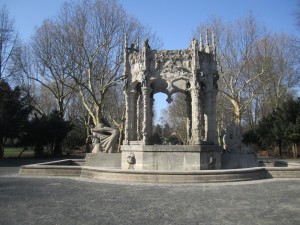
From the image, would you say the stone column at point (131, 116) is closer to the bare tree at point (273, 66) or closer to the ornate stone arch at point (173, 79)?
the ornate stone arch at point (173, 79)

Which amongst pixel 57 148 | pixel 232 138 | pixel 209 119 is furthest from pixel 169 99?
pixel 57 148

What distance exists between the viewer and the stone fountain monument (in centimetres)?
1276

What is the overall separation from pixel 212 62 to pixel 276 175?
6.01 meters

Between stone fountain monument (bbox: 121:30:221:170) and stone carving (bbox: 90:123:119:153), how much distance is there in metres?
1.54

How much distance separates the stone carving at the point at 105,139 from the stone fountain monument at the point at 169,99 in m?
1.54

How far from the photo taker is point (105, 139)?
53.2 feet

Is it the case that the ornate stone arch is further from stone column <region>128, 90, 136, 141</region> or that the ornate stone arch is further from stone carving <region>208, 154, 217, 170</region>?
stone carving <region>208, 154, 217, 170</region>

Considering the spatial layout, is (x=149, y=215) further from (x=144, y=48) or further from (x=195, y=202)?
(x=144, y=48)

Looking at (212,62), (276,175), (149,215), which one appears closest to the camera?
(149,215)

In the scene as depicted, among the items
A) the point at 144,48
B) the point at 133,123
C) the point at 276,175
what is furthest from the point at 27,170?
the point at 276,175

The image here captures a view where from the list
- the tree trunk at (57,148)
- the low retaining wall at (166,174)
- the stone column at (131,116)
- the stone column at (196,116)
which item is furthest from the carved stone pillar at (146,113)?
the tree trunk at (57,148)

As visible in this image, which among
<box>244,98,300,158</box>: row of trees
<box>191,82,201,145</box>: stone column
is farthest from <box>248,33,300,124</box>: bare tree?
<box>191,82,201,145</box>: stone column

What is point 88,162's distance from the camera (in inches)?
605

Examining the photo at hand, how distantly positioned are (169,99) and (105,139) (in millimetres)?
4189
